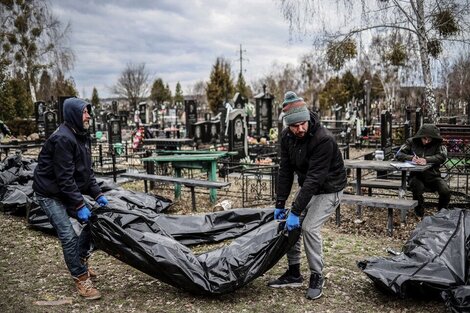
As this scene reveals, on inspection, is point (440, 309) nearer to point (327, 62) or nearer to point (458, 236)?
point (458, 236)

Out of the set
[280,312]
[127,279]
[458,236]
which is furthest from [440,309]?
[127,279]

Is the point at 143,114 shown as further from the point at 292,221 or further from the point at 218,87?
the point at 292,221

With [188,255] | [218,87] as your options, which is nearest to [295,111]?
[188,255]

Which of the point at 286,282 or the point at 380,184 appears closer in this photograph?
the point at 286,282

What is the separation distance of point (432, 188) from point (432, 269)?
329cm

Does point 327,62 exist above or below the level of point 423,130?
above

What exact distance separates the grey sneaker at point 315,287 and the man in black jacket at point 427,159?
10.7ft

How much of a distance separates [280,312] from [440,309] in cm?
139

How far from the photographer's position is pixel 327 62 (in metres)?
13.6

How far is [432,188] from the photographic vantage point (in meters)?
6.71

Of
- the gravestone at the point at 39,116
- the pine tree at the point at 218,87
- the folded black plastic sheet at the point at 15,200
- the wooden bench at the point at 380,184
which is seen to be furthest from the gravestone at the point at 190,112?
the pine tree at the point at 218,87

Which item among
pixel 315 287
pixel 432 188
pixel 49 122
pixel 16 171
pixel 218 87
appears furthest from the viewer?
pixel 218 87

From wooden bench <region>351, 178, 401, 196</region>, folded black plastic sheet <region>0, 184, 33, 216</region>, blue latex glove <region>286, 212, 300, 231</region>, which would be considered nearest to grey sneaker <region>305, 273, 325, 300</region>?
blue latex glove <region>286, 212, 300, 231</region>

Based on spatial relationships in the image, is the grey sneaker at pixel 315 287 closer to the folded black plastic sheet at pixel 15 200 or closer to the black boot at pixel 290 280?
the black boot at pixel 290 280
